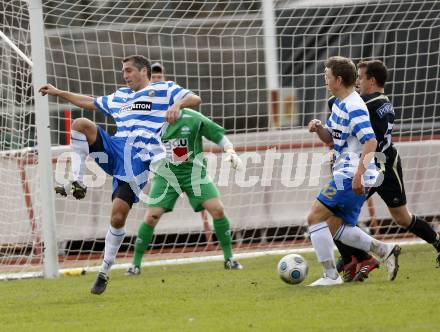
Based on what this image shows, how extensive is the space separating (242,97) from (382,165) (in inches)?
178

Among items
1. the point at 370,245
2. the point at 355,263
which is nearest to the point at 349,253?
the point at 355,263

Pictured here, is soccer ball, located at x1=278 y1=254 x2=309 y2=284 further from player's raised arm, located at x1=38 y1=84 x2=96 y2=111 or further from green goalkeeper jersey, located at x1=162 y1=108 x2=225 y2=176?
green goalkeeper jersey, located at x1=162 y1=108 x2=225 y2=176

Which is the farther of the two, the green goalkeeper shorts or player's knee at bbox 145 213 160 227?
player's knee at bbox 145 213 160 227

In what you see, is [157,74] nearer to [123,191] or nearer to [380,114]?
[123,191]

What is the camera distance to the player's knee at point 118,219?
8812 millimetres

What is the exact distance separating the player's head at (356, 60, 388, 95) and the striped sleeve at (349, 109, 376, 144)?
5.03 ft

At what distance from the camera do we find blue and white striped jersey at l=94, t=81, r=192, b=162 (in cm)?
934

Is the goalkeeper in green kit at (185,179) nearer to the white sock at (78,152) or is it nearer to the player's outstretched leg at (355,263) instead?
the white sock at (78,152)

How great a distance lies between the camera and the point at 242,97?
13.5 metres

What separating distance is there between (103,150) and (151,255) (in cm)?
483

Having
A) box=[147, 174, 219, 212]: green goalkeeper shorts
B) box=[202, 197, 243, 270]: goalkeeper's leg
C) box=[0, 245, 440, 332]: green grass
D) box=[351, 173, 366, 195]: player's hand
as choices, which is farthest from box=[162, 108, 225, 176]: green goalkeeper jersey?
box=[351, 173, 366, 195]: player's hand

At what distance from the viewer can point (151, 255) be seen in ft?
45.0

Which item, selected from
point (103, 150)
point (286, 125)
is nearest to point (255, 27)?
point (286, 125)

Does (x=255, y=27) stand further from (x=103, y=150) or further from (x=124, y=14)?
(x=103, y=150)
